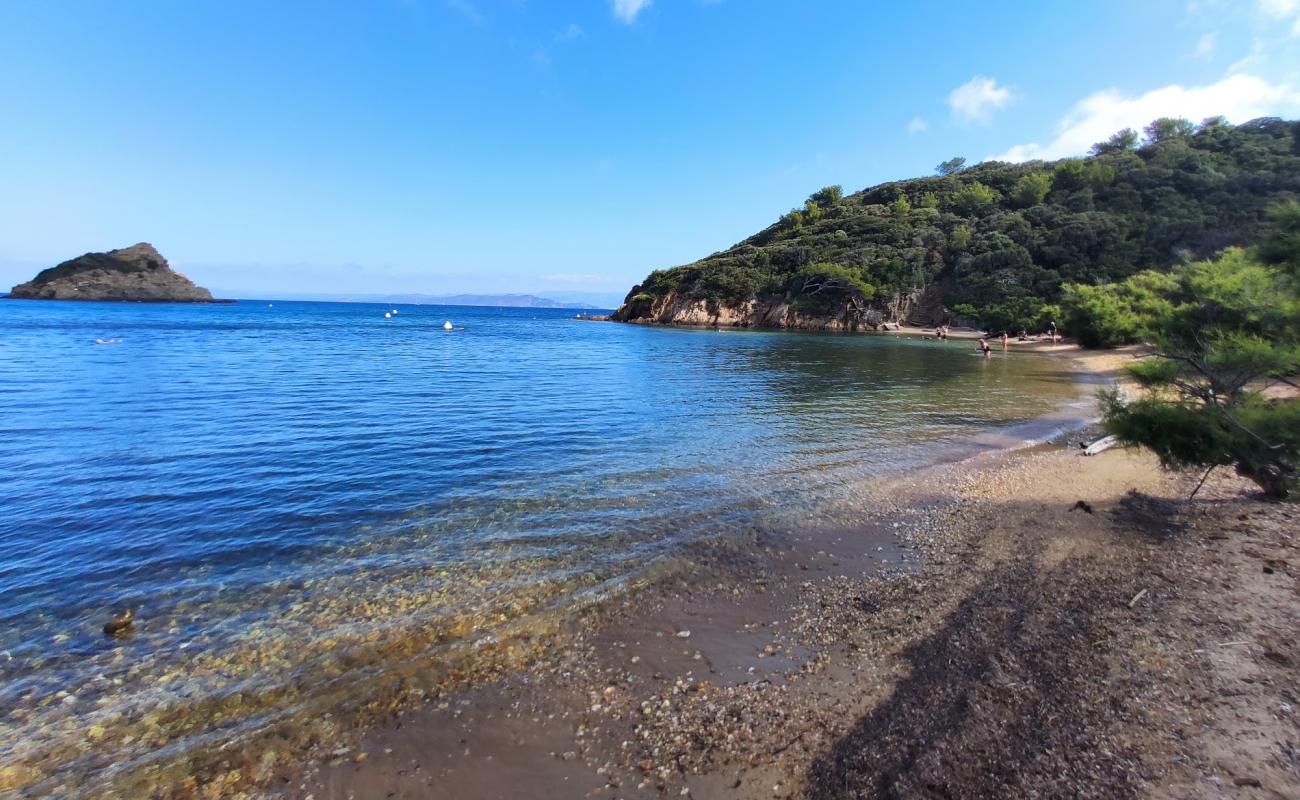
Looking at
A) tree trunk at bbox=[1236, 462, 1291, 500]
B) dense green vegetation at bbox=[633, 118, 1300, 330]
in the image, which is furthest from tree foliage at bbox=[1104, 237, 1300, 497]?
dense green vegetation at bbox=[633, 118, 1300, 330]

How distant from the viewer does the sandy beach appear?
3.93m

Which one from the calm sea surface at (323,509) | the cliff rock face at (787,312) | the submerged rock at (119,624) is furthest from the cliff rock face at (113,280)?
the submerged rock at (119,624)

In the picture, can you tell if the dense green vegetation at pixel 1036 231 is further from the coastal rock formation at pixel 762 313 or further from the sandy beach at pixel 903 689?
the sandy beach at pixel 903 689

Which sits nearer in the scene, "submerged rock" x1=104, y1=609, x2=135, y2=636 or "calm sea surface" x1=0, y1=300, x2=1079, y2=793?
"calm sea surface" x1=0, y1=300, x2=1079, y2=793

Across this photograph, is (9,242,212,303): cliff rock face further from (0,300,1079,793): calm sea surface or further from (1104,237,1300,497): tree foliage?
(1104,237,1300,497): tree foliage

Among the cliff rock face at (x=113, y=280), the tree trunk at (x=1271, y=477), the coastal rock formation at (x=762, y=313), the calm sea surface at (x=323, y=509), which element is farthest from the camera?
the cliff rock face at (x=113, y=280)

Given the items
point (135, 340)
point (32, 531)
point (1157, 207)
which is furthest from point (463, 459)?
point (1157, 207)

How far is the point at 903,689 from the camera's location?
4.99 metres

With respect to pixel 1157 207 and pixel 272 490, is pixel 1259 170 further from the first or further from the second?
pixel 272 490

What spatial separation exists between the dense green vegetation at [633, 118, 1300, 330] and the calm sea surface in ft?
148

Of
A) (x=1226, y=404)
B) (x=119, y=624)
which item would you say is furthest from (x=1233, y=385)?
(x=119, y=624)

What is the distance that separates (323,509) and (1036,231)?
90686 mm

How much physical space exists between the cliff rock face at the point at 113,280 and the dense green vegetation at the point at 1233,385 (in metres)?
176

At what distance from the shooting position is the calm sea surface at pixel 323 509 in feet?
18.0
